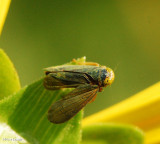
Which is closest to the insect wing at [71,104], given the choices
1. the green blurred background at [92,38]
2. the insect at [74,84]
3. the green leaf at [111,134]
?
the insect at [74,84]

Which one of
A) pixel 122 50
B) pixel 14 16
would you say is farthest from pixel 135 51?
pixel 14 16

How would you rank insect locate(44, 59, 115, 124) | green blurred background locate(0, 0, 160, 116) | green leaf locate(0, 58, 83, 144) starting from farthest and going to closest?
green blurred background locate(0, 0, 160, 116) < insect locate(44, 59, 115, 124) < green leaf locate(0, 58, 83, 144)

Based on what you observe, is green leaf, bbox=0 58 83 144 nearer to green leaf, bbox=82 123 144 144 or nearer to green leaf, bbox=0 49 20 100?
green leaf, bbox=0 49 20 100

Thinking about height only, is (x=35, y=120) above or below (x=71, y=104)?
below

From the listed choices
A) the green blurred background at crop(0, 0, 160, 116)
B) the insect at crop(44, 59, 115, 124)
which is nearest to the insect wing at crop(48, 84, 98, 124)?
the insect at crop(44, 59, 115, 124)

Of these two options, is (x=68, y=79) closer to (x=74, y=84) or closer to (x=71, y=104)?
(x=74, y=84)

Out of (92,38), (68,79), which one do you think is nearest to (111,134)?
(68,79)
